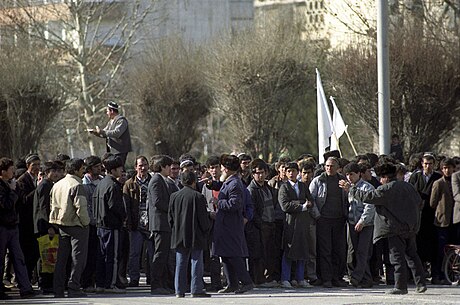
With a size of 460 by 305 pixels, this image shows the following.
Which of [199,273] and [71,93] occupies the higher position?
[71,93]

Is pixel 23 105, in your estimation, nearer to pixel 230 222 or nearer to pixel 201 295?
pixel 230 222

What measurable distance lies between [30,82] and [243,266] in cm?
1826

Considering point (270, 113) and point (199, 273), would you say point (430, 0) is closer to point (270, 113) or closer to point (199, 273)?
point (270, 113)

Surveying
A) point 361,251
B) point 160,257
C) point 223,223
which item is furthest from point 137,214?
point 361,251

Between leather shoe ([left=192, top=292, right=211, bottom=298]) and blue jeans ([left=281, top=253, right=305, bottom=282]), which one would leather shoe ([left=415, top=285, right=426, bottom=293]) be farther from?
leather shoe ([left=192, top=292, right=211, bottom=298])

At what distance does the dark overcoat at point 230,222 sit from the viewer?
59.7ft

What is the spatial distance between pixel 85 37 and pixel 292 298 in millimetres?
28727

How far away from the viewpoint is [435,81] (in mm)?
31078

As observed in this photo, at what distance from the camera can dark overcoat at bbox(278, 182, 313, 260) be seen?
64.0 feet

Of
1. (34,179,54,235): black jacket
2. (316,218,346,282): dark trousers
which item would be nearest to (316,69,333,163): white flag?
(316,218,346,282): dark trousers

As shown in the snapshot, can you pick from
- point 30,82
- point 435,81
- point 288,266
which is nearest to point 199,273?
point 288,266

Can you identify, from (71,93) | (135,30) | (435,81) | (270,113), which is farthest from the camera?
(135,30)

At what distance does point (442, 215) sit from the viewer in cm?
2016

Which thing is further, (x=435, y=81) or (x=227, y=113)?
(x=227, y=113)
